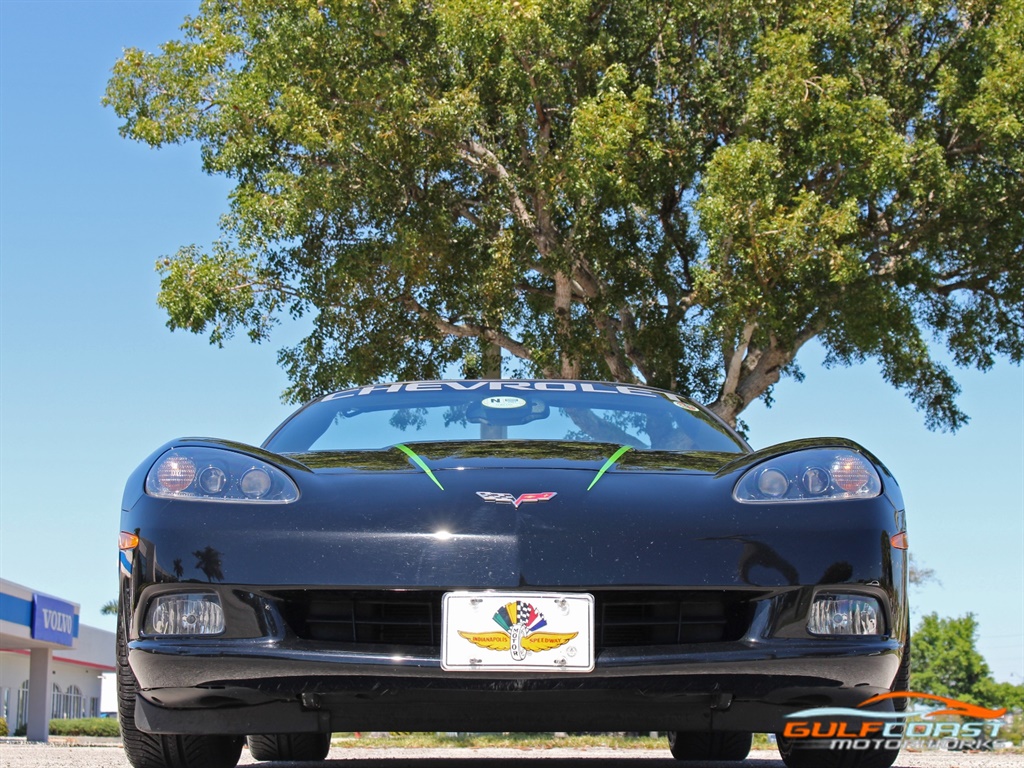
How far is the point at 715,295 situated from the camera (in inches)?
662

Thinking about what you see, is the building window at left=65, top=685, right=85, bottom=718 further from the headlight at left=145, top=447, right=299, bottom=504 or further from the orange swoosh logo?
the orange swoosh logo

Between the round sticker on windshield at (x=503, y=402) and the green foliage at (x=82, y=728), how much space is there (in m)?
43.2

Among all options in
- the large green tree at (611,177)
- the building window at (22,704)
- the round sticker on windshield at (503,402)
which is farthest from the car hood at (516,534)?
the building window at (22,704)

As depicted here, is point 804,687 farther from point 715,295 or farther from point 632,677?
point 715,295

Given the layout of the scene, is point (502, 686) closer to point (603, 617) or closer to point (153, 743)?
point (603, 617)

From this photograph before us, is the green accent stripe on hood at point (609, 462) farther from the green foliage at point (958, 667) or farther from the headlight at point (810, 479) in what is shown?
the green foliage at point (958, 667)

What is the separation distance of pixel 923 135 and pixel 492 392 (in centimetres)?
1489

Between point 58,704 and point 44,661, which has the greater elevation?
point 44,661

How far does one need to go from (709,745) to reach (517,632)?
2.72 m

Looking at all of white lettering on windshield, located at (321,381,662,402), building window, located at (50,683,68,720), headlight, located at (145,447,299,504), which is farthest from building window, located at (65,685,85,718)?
headlight, located at (145,447,299,504)

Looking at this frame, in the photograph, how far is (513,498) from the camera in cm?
326

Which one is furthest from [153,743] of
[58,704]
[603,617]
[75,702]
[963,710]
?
[75,702]

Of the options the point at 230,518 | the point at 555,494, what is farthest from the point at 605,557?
the point at 230,518

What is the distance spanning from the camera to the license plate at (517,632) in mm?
3010
